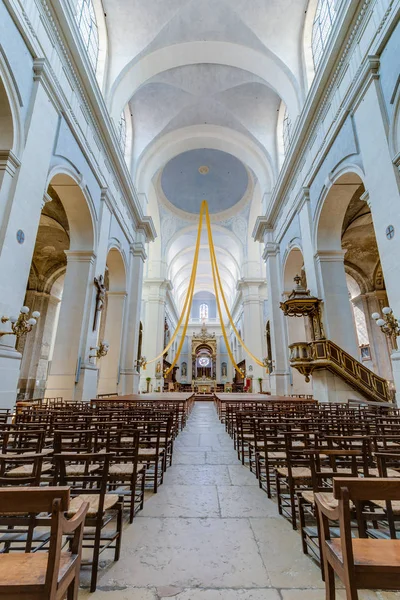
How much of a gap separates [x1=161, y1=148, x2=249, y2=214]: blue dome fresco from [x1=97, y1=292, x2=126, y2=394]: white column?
1039 cm

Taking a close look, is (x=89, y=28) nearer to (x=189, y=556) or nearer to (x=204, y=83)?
(x=204, y=83)

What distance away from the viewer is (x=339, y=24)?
22.1 ft

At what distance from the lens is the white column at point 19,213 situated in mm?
4934

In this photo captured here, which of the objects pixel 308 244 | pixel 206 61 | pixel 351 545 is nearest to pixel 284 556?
pixel 351 545

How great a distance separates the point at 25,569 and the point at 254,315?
766 inches

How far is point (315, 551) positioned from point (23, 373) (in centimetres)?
1476

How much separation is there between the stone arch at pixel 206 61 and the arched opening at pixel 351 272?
3842mm

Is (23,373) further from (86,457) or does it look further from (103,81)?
(86,457)

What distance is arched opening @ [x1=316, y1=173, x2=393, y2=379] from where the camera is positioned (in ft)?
26.8

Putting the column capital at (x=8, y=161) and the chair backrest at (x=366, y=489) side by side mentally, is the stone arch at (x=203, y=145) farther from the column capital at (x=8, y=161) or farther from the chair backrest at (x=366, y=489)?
the chair backrest at (x=366, y=489)

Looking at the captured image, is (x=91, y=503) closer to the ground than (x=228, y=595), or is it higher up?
higher up

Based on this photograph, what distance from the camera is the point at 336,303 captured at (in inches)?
329

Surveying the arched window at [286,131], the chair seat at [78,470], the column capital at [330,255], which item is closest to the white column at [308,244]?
the column capital at [330,255]

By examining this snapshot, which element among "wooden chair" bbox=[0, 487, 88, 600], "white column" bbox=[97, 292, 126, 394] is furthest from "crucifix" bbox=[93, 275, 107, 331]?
"wooden chair" bbox=[0, 487, 88, 600]
